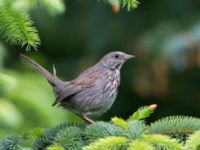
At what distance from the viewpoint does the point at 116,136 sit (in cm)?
390

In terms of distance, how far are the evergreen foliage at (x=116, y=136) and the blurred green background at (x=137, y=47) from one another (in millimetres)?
4704

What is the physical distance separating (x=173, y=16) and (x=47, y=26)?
6.50 ft

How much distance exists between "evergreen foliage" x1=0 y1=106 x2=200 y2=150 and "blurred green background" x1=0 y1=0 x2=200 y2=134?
4.70 m

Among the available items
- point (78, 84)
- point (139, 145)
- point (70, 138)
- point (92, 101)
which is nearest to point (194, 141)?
point (139, 145)

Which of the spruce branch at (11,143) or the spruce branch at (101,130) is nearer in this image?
the spruce branch at (101,130)

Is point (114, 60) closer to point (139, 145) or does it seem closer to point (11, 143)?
point (11, 143)

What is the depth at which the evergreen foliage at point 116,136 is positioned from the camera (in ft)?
12.4

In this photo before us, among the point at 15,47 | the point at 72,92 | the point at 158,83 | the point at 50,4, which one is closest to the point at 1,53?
the point at 72,92

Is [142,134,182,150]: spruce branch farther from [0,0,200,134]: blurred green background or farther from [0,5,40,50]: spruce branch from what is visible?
[0,0,200,134]: blurred green background

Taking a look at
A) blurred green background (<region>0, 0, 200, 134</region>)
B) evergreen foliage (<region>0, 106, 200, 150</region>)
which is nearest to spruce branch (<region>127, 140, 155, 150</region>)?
evergreen foliage (<region>0, 106, 200, 150</region>)

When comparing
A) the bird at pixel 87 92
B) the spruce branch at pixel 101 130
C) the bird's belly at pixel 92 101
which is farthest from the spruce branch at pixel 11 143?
the bird's belly at pixel 92 101

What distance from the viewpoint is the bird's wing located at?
620 centimetres

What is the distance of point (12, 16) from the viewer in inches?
163

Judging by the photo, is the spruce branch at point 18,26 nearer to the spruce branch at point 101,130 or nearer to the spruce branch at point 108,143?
the spruce branch at point 101,130
